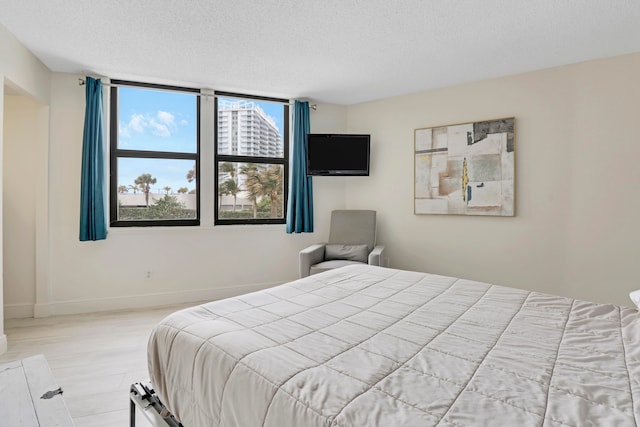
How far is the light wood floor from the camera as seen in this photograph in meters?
1.87

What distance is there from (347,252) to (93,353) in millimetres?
2479

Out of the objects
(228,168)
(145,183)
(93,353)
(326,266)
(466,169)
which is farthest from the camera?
A: (228,168)

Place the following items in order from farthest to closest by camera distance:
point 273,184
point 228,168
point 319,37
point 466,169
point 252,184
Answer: point 273,184, point 252,184, point 228,168, point 466,169, point 319,37

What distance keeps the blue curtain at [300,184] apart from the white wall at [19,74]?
8.31ft

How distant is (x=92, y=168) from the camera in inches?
133

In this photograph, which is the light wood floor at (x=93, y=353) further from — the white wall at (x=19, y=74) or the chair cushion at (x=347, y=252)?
the chair cushion at (x=347, y=252)

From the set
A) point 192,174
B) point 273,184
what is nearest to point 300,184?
point 273,184

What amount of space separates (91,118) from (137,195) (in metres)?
0.88

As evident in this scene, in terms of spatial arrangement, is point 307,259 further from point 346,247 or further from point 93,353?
point 93,353

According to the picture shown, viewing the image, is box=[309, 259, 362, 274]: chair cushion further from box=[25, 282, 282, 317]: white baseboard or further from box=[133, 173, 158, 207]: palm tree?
box=[133, 173, 158, 207]: palm tree

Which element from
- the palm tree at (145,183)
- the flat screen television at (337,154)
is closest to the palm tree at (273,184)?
the flat screen television at (337,154)

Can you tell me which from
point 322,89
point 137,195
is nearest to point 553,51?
point 322,89

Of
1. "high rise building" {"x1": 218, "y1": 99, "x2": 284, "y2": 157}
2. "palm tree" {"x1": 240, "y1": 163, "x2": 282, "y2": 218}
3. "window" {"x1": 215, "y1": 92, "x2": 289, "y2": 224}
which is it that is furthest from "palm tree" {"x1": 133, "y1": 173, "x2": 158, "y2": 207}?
"palm tree" {"x1": 240, "y1": 163, "x2": 282, "y2": 218}

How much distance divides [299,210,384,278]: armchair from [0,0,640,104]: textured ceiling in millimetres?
1593
